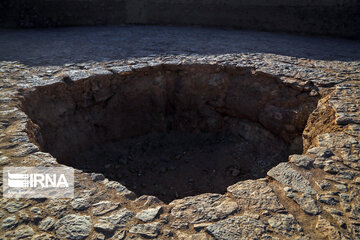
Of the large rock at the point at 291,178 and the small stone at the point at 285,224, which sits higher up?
the large rock at the point at 291,178

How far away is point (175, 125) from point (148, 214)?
124 inches

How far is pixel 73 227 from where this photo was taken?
5.78 ft

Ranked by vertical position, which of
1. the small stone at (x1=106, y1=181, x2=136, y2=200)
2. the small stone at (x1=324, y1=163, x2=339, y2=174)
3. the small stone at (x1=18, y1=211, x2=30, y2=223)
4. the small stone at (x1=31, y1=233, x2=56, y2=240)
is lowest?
the small stone at (x1=31, y1=233, x2=56, y2=240)

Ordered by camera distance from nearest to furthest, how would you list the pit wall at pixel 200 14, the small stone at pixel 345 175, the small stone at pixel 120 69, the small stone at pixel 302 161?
the small stone at pixel 345 175 < the small stone at pixel 302 161 < the small stone at pixel 120 69 < the pit wall at pixel 200 14

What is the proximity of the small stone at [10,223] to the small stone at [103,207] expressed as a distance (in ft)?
1.57

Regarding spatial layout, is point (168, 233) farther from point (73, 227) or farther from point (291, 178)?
point (291, 178)

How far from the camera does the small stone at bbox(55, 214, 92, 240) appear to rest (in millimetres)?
1707

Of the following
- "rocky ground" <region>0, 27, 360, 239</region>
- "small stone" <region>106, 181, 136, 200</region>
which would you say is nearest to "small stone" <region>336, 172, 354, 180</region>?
"rocky ground" <region>0, 27, 360, 239</region>

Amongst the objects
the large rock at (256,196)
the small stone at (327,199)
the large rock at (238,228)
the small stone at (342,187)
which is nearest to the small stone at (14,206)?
the large rock at (238,228)

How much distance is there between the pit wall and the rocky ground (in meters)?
2.91

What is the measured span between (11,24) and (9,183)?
613 centimetres

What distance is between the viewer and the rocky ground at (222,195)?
177 centimetres

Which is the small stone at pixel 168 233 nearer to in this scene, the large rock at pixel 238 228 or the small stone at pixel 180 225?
the small stone at pixel 180 225

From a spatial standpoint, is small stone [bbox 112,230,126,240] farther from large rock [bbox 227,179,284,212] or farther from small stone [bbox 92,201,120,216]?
large rock [bbox 227,179,284,212]
